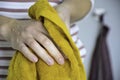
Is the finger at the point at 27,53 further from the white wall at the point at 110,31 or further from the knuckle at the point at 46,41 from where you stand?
the white wall at the point at 110,31

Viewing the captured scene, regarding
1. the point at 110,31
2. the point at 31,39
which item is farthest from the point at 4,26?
the point at 110,31

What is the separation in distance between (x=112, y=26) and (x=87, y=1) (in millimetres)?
1006

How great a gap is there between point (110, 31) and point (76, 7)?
3.41 ft

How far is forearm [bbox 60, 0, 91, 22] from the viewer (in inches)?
25.0

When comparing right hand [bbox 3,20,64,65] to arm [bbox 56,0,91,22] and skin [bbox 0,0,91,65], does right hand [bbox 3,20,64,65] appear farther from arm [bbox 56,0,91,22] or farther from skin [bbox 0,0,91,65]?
arm [bbox 56,0,91,22]

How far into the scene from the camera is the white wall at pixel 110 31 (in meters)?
1.62

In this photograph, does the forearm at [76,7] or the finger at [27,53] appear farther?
the forearm at [76,7]

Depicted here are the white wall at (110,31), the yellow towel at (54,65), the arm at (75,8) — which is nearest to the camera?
the yellow towel at (54,65)

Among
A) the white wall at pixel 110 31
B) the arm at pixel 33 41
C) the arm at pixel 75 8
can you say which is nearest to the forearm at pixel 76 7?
the arm at pixel 75 8

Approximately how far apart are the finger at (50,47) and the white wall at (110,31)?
3.70ft

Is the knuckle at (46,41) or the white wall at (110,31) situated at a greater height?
the knuckle at (46,41)

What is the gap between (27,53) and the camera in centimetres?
49

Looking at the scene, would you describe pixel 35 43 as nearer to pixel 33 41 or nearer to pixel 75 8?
pixel 33 41

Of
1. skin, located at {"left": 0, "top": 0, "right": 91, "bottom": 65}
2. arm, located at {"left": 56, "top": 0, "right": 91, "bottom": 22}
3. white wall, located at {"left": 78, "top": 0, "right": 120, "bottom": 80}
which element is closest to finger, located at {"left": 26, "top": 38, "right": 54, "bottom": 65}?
skin, located at {"left": 0, "top": 0, "right": 91, "bottom": 65}
